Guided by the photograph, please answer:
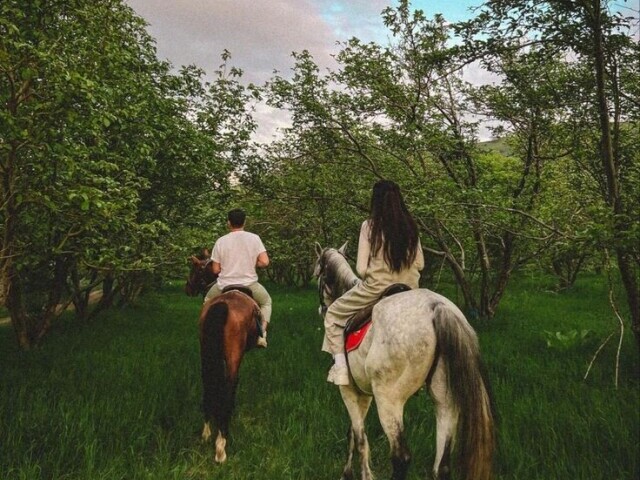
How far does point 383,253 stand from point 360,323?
0.72m

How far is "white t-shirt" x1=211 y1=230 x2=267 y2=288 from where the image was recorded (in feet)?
19.0

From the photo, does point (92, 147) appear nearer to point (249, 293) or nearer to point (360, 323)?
point (249, 293)

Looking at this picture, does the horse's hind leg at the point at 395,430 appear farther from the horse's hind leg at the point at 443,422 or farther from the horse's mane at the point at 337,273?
the horse's mane at the point at 337,273

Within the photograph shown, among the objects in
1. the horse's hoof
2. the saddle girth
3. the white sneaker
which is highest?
the saddle girth

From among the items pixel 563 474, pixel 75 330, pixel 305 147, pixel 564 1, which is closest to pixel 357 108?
pixel 305 147

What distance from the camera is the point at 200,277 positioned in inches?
264

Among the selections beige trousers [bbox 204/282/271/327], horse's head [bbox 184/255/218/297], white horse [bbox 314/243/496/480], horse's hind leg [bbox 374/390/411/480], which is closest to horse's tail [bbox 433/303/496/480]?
white horse [bbox 314/243/496/480]

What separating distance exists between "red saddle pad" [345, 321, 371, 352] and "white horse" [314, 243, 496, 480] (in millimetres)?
82

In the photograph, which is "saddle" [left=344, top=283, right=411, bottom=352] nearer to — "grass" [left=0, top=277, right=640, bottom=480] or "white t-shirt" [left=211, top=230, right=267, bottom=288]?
"grass" [left=0, top=277, right=640, bottom=480]

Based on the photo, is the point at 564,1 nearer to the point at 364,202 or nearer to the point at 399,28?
the point at 399,28

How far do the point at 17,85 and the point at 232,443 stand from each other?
468 cm

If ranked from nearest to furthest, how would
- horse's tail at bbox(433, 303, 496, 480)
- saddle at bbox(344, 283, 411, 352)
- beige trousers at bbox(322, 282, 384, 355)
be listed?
horse's tail at bbox(433, 303, 496, 480), saddle at bbox(344, 283, 411, 352), beige trousers at bbox(322, 282, 384, 355)

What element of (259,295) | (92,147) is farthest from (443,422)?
(92,147)

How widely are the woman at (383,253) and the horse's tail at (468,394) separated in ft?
2.41
